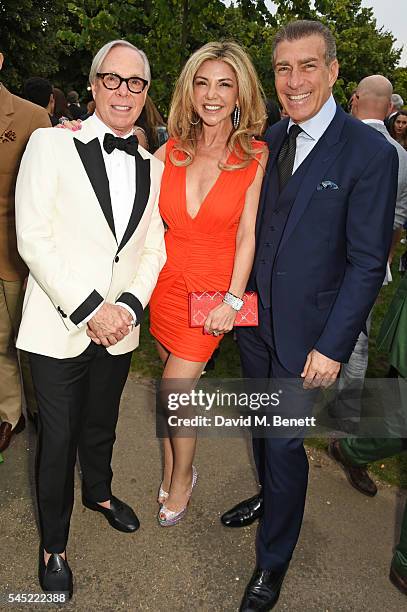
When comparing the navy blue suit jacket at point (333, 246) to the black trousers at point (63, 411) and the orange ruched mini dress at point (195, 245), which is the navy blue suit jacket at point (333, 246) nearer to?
the orange ruched mini dress at point (195, 245)

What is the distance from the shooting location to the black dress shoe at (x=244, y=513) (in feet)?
10.6

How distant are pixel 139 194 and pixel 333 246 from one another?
95cm

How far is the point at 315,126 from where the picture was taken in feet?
8.17

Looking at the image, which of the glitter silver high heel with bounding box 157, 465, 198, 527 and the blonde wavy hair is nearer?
the blonde wavy hair

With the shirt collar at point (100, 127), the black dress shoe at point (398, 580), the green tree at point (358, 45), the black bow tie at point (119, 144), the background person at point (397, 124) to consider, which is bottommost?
the black dress shoe at point (398, 580)

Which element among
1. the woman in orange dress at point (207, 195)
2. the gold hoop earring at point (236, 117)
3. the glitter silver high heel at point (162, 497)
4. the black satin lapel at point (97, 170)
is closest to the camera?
the black satin lapel at point (97, 170)

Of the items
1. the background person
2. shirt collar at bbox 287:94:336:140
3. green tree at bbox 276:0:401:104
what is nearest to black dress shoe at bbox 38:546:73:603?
shirt collar at bbox 287:94:336:140

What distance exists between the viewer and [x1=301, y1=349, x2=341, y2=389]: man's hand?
8.12 ft

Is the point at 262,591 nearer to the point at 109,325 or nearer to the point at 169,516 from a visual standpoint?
the point at 169,516

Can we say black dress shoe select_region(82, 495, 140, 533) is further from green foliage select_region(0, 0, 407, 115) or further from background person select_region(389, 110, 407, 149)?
background person select_region(389, 110, 407, 149)

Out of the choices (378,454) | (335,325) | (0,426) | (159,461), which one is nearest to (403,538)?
(378,454)

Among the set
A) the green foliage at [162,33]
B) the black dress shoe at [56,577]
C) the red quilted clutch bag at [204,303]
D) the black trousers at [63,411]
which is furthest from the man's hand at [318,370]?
the green foliage at [162,33]

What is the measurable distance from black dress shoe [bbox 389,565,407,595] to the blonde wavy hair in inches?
89.3

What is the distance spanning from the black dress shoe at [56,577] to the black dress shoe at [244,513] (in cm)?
95
